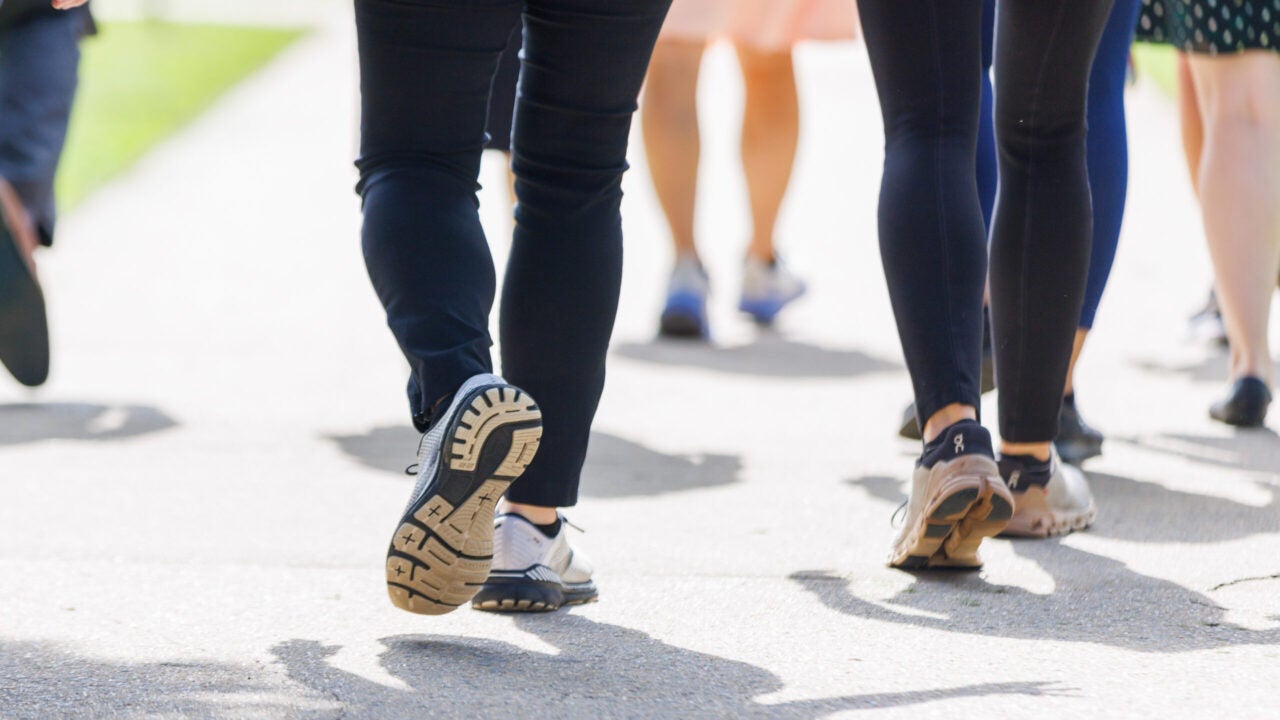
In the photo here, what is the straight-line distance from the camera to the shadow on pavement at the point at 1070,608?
243 cm

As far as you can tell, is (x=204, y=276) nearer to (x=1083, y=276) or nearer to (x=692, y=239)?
(x=692, y=239)

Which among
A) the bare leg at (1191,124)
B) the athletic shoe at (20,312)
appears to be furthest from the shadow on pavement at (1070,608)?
the bare leg at (1191,124)

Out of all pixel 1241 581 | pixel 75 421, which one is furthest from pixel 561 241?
pixel 75 421

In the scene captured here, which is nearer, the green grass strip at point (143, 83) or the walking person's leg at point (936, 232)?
the walking person's leg at point (936, 232)

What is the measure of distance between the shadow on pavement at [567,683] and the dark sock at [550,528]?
0.57ft

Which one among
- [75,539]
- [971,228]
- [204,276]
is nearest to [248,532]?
[75,539]

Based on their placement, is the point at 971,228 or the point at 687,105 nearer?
the point at 971,228

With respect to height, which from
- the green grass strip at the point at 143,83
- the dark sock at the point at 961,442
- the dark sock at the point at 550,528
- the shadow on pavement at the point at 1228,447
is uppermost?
the dark sock at the point at 961,442

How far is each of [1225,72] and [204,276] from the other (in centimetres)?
382

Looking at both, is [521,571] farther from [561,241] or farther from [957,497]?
[957,497]

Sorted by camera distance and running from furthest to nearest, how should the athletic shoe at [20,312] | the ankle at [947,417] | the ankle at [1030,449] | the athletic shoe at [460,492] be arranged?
the athletic shoe at [20,312] → the ankle at [1030,449] → the ankle at [947,417] → the athletic shoe at [460,492]

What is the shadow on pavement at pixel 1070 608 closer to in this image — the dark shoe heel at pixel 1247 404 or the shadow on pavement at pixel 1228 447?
the shadow on pavement at pixel 1228 447

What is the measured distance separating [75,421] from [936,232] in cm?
230

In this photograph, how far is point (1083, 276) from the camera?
9.50 feet
